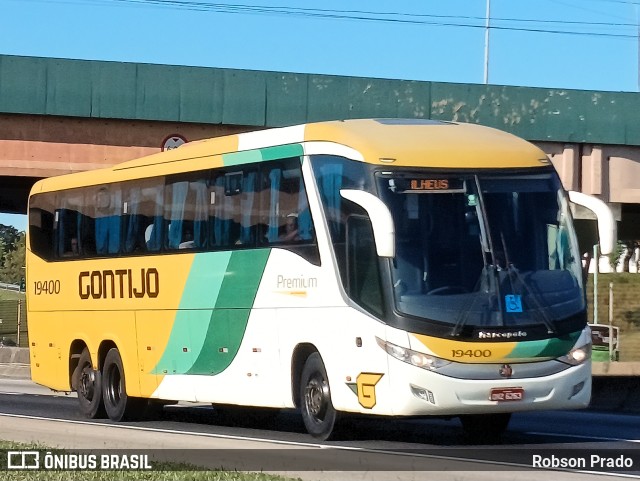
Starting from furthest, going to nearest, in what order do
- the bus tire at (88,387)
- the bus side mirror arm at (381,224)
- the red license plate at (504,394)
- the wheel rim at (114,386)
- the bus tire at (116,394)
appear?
the bus tire at (88,387) → the wheel rim at (114,386) → the bus tire at (116,394) → the red license plate at (504,394) → the bus side mirror arm at (381,224)

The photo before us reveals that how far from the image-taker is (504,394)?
1551 cm

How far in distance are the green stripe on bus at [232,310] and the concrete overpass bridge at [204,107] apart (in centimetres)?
1875

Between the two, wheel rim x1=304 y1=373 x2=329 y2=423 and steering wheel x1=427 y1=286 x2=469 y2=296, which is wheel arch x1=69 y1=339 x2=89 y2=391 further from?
steering wheel x1=427 y1=286 x2=469 y2=296

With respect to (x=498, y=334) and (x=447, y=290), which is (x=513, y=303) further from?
(x=447, y=290)

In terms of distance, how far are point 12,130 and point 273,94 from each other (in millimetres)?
6371

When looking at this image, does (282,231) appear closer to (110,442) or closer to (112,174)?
(110,442)

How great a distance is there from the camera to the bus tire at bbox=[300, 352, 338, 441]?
16.7 m

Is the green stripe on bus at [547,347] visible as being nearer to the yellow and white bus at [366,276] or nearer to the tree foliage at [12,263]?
the yellow and white bus at [366,276]

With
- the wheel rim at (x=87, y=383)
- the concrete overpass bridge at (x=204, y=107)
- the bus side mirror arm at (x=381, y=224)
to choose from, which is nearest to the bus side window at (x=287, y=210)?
the bus side mirror arm at (x=381, y=224)

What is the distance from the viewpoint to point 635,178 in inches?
1567

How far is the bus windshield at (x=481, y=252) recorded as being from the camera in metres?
15.6

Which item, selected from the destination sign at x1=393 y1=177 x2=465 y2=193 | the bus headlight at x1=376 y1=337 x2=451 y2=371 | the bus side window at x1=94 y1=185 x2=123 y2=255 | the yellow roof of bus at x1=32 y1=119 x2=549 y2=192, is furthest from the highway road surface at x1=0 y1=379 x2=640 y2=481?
the yellow roof of bus at x1=32 y1=119 x2=549 y2=192

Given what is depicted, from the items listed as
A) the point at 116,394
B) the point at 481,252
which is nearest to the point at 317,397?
the point at 481,252

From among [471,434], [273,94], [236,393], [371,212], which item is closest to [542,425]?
[471,434]
